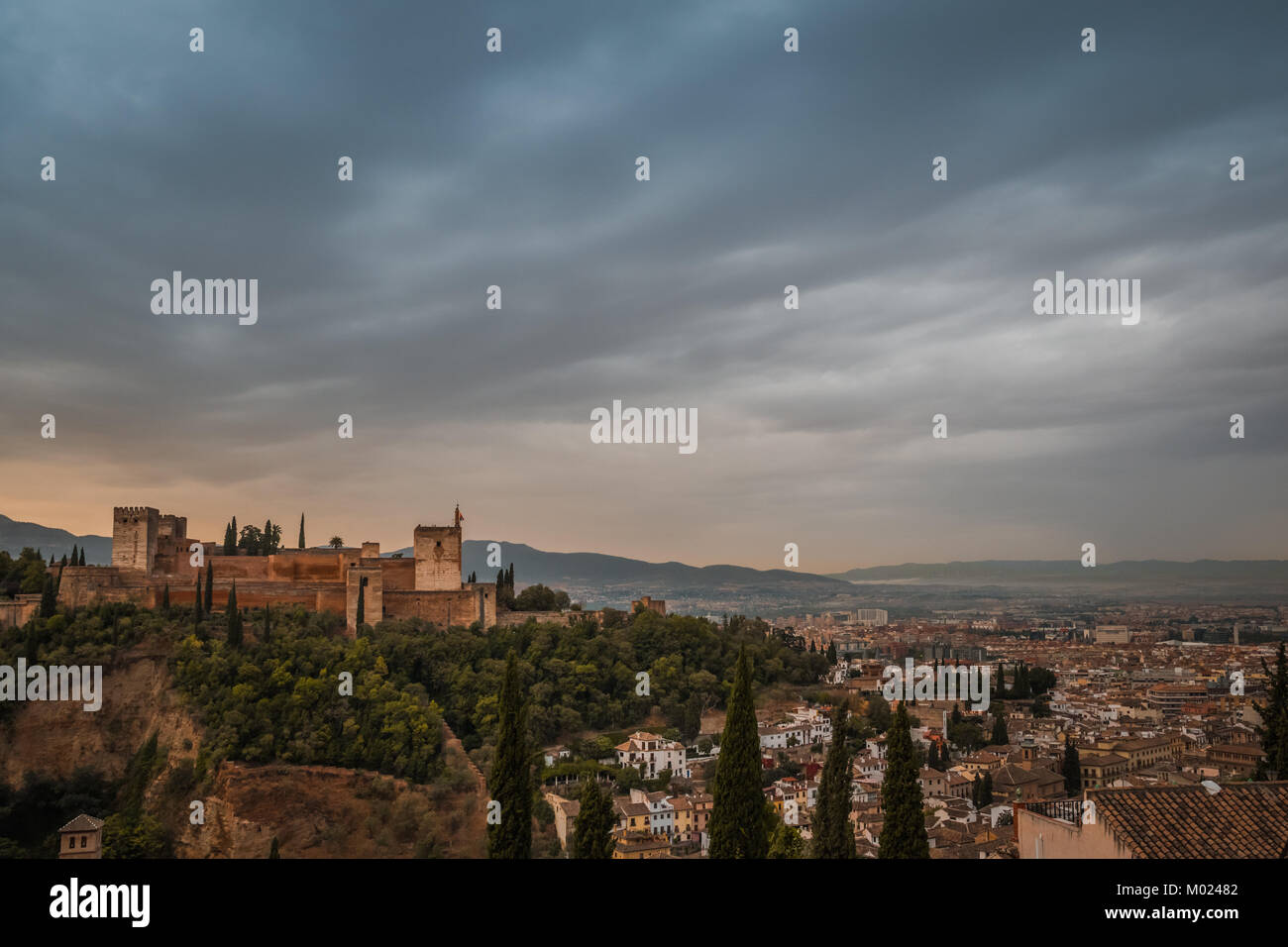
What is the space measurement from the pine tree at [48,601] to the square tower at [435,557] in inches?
439

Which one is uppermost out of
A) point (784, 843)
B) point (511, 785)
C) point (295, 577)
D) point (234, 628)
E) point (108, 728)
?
point (295, 577)

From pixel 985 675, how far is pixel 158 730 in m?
42.0

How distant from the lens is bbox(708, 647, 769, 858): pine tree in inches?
591

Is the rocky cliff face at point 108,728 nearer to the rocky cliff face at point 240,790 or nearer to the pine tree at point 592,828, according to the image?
the rocky cliff face at point 240,790

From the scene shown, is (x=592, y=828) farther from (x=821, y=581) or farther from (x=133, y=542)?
(x=821, y=581)

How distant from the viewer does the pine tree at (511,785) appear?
15133 millimetres

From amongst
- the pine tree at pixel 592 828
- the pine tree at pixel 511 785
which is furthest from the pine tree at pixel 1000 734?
the pine tree at pixel 511 785

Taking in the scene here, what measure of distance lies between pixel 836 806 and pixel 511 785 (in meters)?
5.79

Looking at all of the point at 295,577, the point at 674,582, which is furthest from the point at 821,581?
the point at 295,577

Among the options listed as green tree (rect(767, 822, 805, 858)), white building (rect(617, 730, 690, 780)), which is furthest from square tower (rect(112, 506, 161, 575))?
green tree (rect(767, 822, 805, 858))

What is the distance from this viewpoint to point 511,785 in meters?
15.4

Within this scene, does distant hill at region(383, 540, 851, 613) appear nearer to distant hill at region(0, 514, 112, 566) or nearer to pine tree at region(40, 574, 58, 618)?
distant hill at region(0, 514, 112, 566)
